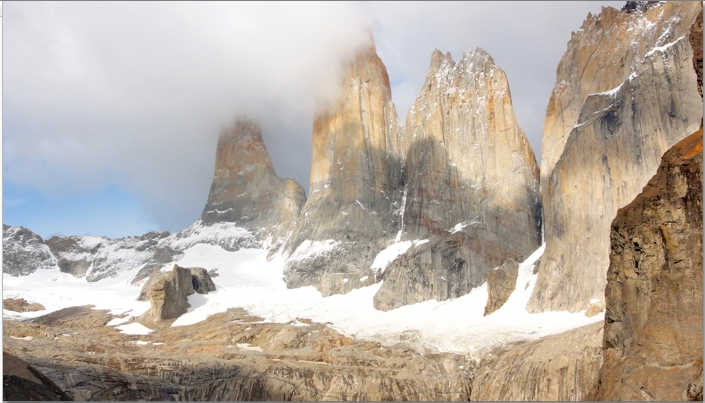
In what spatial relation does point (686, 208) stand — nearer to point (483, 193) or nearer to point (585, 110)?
point (585, 110)

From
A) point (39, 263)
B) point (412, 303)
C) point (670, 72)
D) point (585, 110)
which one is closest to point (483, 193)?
point (412, 303)

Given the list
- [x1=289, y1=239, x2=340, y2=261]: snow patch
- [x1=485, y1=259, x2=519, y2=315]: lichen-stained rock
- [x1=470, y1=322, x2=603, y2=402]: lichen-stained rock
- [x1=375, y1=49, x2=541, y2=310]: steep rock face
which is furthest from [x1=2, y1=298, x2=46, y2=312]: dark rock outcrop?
[x1=470, y1=322, x2=603, y2=402]: lichen-stained rock

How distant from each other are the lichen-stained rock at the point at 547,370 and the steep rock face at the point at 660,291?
3150 cm

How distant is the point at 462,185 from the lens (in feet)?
456

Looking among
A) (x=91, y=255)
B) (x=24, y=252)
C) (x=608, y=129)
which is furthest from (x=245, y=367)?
(x=91, y=255)

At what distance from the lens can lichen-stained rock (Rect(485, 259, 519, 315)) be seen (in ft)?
356

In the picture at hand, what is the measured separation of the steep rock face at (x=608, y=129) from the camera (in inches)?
3383

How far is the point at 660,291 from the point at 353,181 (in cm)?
11974

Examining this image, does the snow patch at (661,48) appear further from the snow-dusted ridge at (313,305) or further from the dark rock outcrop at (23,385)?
the dark rock outcrop at (23,385)

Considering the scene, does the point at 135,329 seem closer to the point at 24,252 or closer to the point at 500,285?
the point at 500,285

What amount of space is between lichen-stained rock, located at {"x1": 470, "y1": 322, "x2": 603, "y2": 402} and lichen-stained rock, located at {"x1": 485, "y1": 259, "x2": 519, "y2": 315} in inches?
945

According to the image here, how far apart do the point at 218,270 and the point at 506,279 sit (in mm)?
80108

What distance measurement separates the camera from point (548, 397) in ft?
232

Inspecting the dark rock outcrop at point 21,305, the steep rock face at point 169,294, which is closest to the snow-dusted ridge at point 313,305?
the dark rock outcrop at point 21,305
